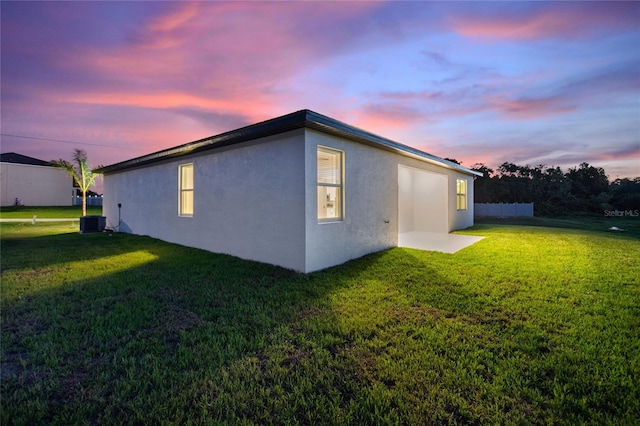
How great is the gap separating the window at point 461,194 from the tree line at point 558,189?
1890 centimetres

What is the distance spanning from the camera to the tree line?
27969 millimetres

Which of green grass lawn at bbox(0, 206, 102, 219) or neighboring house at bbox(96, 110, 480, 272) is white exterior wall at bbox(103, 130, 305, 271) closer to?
neighboring house at bbox(96, 110, 480, 272)

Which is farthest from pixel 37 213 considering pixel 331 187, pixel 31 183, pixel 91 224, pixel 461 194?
pixel 461 194

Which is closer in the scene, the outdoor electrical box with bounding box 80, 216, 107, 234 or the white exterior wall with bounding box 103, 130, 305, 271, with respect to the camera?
the white exterior wall with bounding box 103, 130, 305, 271

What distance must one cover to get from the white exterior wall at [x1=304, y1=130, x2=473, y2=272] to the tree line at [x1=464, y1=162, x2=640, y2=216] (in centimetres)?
2651

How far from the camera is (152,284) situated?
15.5ft

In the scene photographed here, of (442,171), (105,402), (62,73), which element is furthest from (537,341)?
(62,73)

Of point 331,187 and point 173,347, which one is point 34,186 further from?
point 173,347

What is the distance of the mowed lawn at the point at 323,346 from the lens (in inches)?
73.6

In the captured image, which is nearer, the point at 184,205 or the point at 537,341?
the point at 537,341

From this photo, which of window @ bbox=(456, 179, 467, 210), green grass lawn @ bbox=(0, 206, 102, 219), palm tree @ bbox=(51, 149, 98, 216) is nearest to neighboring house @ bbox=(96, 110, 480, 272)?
window @ bbox=(456, 179, 467, 210)

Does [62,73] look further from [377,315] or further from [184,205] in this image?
[377,315]

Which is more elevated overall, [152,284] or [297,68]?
[297,68]

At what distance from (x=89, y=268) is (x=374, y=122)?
10336 millimetres
